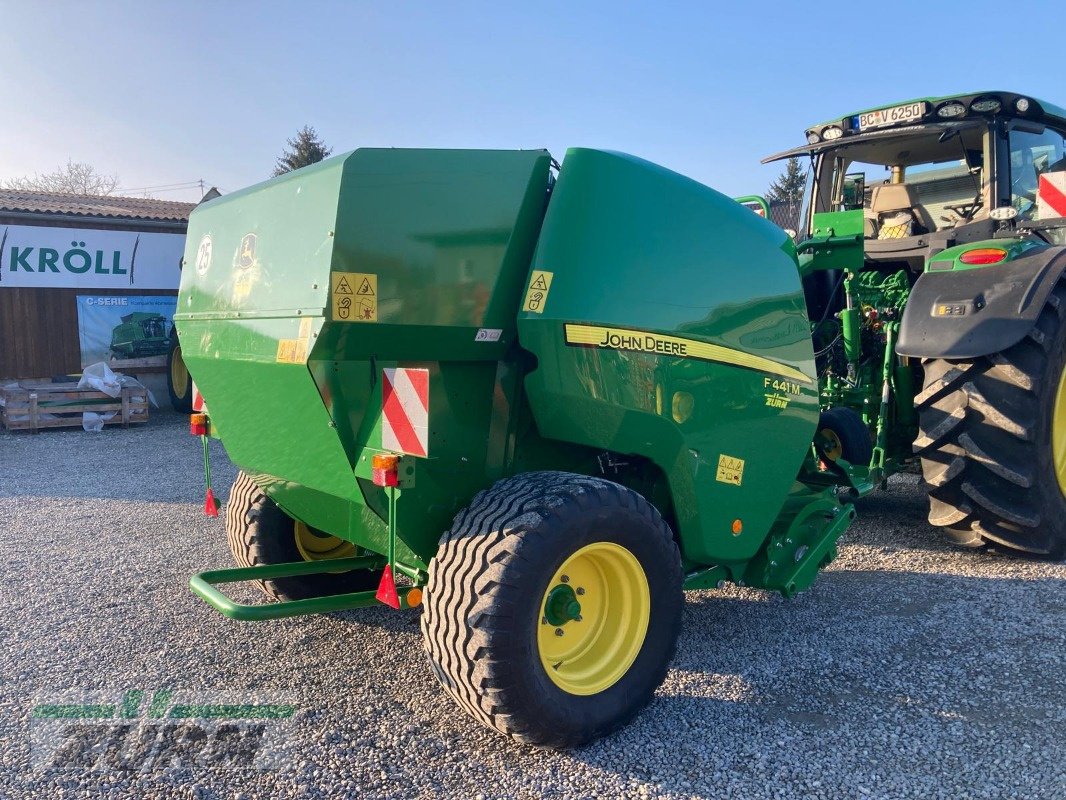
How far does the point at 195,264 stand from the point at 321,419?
41.8 inches

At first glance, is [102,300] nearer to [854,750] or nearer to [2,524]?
[2,524]

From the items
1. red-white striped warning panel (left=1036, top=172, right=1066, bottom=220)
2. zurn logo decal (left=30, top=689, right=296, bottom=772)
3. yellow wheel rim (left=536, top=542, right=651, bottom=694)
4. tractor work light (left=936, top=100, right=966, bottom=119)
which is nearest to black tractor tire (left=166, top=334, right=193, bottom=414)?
zurn logo decal (left=30, top=689, right=296, bottom=772)

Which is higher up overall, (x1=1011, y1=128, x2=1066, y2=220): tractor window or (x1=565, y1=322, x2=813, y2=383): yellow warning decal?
(x1=1011, y1=128, x2=1066, y2=220): tractor window

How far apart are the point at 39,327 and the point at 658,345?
10797 millimetres

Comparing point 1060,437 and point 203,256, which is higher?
point 203,256

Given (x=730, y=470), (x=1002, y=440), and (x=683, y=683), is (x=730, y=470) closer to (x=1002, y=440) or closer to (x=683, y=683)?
(x=683, y=683)

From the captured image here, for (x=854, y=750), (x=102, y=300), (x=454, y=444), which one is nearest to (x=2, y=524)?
(x=454, y=444)

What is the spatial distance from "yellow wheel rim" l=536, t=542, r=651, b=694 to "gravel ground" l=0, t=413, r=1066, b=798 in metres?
0.23

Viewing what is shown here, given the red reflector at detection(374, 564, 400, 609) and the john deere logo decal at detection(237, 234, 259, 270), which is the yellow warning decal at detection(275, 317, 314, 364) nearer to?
the john deere logo decal at detection(237, 234, 259, 270)

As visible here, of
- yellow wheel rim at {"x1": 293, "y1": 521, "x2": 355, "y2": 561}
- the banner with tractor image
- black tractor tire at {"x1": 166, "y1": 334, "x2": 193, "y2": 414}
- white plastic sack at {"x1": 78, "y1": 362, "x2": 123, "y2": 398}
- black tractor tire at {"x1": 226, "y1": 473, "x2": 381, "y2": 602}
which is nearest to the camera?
black tractor tire at {"x1": 226, "y1": 473, "x2": 381, "y2": 602}

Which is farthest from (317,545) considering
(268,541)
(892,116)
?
(892,116)

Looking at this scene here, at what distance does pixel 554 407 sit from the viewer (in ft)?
9.47

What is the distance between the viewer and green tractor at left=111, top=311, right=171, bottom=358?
38.8ft

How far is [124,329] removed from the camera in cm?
1186
